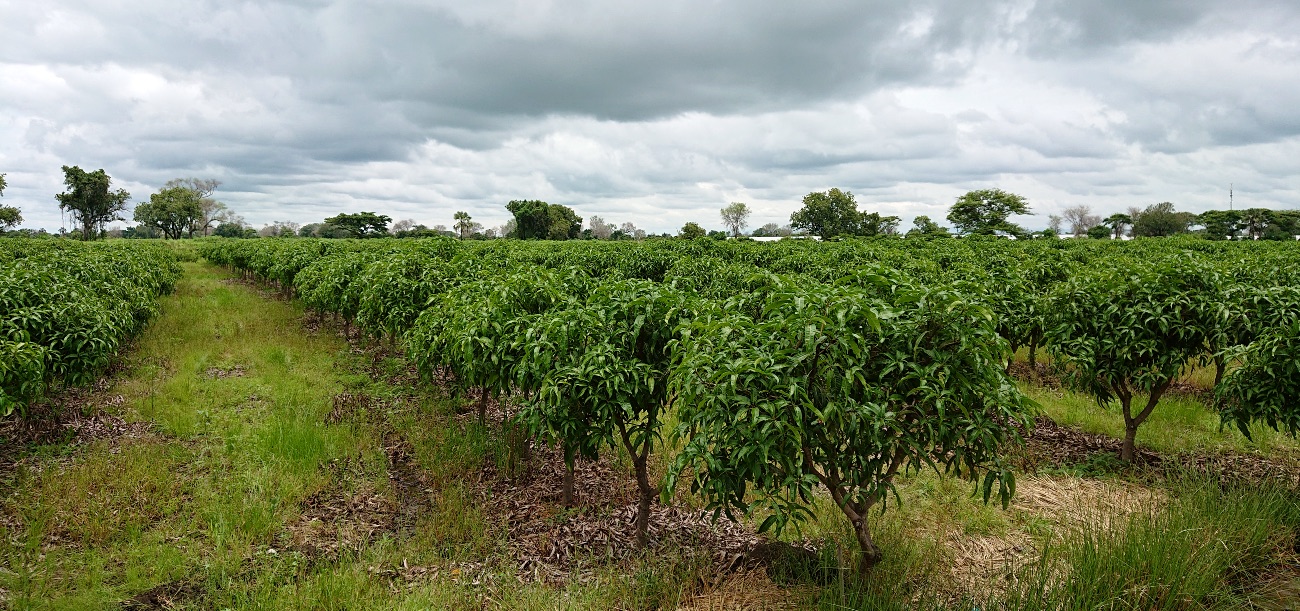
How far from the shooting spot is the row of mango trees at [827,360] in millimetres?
3670

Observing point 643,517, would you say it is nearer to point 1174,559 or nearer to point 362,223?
point 1174,559

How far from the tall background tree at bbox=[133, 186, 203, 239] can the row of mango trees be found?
327 ft

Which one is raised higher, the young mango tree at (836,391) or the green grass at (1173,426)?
the young mango tree at (836,391)

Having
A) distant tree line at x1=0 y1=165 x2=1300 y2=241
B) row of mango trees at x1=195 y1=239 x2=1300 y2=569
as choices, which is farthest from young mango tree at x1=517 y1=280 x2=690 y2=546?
distant tree line at x1=0 y1=165 x2=1300 y2=241

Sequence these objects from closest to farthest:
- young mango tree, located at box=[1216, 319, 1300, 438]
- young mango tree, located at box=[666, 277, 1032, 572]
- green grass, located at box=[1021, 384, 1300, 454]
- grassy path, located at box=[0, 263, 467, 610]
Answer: young mango tree, located at box=[666, 277, 1032, 572], grassy path, located at box=[0, 263, 467, 610], young mango tree, located at box=[1216, 319, 1300, 438], green grass, located at box=[1021, 384, 1300, 454]

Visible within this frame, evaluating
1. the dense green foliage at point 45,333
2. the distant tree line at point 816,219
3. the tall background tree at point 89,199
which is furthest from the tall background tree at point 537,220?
the dense green foliage at point 45,333

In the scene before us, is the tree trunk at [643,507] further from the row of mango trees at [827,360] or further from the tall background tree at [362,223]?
the tall background tree at [362,223]

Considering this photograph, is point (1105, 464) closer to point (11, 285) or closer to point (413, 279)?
point (413, 279)

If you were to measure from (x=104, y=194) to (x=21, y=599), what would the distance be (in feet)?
293

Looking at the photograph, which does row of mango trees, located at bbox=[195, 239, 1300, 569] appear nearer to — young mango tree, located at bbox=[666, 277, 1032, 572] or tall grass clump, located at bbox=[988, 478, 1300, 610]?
young mango tree, located at bbox=[666, 277, 1032, 572]

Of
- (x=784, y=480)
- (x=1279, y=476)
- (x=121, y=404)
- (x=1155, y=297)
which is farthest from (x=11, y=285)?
(x=1279, y=476)

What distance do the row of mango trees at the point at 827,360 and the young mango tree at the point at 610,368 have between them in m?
0.02

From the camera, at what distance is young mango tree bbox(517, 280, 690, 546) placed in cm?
487

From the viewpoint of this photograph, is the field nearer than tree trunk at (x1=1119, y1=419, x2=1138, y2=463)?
Yes
